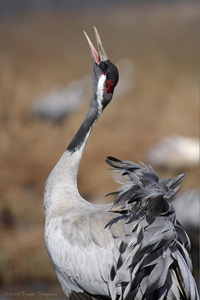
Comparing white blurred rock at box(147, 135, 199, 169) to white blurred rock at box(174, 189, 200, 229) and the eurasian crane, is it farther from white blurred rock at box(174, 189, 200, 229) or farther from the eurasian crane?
the eurasian crane

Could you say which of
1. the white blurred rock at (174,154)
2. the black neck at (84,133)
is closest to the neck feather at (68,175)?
the black neck at (84,133)

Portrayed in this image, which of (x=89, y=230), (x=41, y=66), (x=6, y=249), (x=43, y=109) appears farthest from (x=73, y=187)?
(x=41, y=66)

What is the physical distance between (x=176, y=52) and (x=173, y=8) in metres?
1.06

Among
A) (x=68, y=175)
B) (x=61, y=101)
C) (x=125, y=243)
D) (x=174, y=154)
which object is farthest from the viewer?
→ (x=61, y=101)

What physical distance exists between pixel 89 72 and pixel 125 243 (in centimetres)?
695

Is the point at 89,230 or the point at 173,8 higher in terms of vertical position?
the point at 173,8

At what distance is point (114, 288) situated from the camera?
2180 millimetres

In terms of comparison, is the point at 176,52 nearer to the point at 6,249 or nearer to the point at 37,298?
the point at 6,249

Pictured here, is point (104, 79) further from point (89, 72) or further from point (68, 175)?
point (89, 72)

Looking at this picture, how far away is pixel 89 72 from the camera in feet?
29.1

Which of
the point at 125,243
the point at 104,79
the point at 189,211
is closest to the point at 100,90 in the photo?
the point at 104,79

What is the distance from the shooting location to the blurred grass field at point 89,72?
303 inches

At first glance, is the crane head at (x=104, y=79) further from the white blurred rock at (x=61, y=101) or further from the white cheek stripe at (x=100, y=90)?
the white blurred rock at (x=61, y=101)

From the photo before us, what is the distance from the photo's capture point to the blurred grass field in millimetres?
7707
